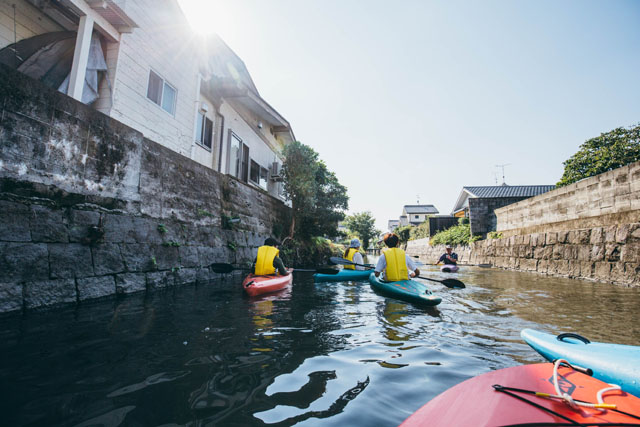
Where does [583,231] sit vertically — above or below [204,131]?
below

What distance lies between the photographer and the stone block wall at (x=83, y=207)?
3.99 meters

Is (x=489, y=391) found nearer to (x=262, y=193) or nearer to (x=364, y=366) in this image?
(x=364, y=366)

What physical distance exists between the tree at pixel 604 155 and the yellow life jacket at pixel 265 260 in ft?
65.3

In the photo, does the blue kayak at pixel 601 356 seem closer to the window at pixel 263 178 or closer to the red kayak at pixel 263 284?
the red kayak at pixel 263 284

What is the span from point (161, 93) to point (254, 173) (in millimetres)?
6169

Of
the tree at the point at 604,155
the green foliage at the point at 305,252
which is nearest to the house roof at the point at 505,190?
the tree at the point at 604,155

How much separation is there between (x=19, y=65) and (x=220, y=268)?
6709 millimetres

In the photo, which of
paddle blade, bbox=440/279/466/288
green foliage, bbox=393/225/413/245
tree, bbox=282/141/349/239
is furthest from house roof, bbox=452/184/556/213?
paddle blade, bbox=440/279/466/288

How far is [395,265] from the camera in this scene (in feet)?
20.3

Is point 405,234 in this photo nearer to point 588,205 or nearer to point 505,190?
point 505,190

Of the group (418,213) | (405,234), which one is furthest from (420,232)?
(418,213)


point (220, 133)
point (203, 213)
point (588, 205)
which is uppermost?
point (220, 133)

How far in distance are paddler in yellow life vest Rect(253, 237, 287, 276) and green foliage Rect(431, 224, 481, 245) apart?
53.2 feet

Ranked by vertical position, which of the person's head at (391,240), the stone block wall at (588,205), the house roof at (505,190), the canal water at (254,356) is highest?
the house roof at (505,190)
